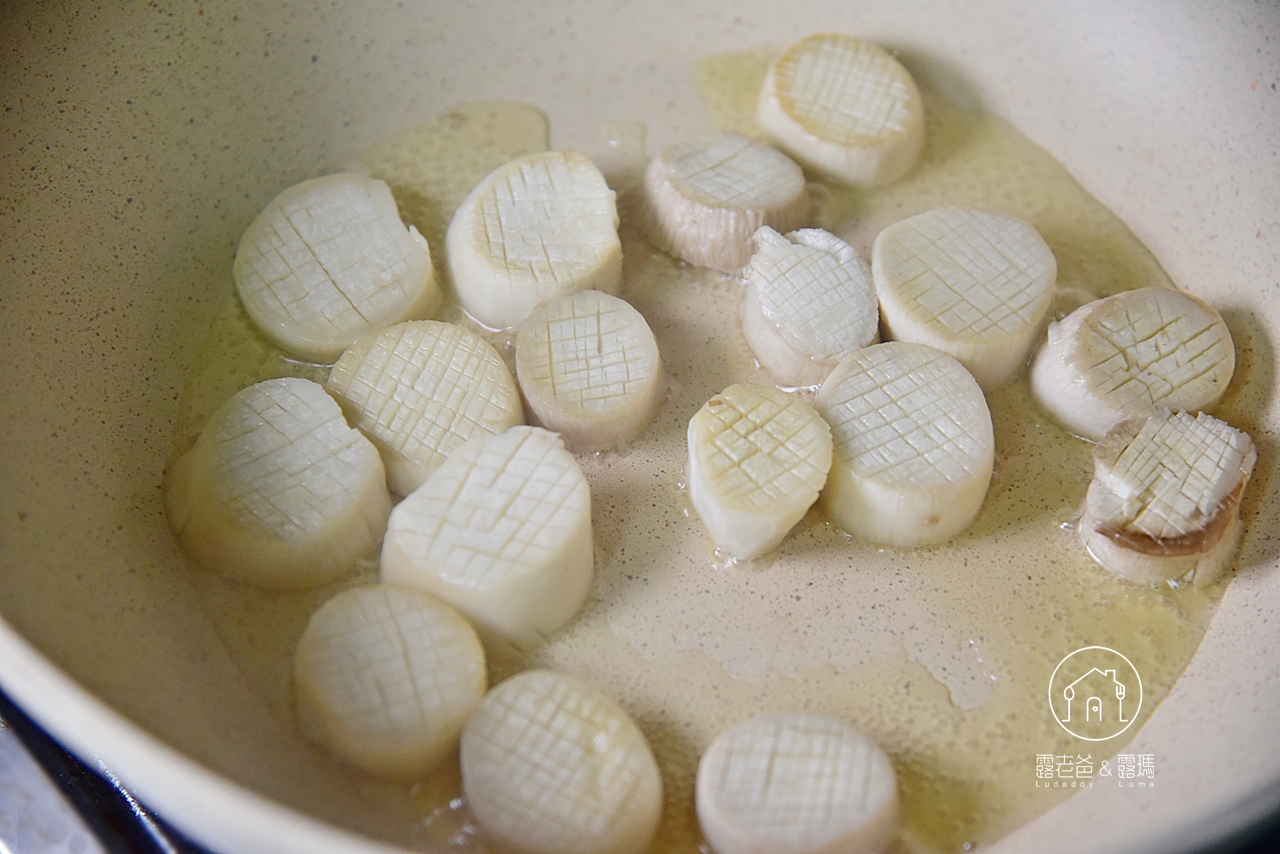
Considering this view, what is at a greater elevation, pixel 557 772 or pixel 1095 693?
pixel 557 772

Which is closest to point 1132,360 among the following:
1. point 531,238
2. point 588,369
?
point 588,369

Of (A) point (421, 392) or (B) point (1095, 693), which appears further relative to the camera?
(A) point (421, 392)

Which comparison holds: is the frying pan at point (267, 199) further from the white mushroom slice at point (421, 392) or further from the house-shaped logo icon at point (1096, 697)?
the white mushroom slice at point (421, 392)

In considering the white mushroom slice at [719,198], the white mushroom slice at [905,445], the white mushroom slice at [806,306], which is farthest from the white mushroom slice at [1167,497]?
the white mushroom slice at [719,198]

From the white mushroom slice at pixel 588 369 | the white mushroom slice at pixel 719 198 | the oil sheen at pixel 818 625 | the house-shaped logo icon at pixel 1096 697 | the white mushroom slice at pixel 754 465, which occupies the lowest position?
the house-shaped logo icon at pixel 1096 697

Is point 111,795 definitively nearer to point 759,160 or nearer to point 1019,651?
point 1019,651

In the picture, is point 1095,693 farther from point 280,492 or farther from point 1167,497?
point 280,492
